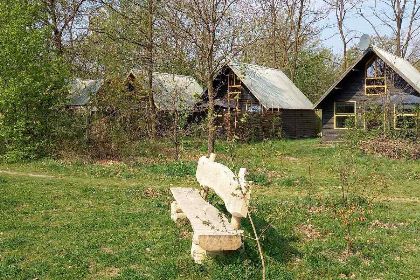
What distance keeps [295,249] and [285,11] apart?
3622cm

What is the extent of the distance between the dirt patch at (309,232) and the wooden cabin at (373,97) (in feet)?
48.9

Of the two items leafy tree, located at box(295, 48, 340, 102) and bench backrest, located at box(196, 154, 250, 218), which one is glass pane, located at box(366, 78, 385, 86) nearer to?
leafy tree, located at box(295, 48, 340, 102)

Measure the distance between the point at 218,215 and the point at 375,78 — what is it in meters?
22.8

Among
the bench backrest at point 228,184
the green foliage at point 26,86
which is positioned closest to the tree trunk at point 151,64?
the green foliage at point 26,86

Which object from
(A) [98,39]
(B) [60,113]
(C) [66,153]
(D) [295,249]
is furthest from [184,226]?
(A) [98,39]

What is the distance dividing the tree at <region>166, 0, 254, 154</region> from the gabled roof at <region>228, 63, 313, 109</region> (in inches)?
366

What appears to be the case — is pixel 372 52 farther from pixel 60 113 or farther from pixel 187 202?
pixel 187 202

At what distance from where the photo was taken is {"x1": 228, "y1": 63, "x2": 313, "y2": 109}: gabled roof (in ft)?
97.6

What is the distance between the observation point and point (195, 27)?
18469 millimetres

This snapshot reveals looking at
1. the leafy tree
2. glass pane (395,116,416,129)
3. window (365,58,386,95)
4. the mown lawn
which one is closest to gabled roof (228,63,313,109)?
window (365,58,386,95)

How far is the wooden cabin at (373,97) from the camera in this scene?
80.7 ft

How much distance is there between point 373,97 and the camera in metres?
27.8

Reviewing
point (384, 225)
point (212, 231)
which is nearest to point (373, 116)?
point (384, 225)

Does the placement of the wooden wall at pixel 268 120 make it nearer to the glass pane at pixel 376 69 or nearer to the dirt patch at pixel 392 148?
the glass pane at pixel 376 69
